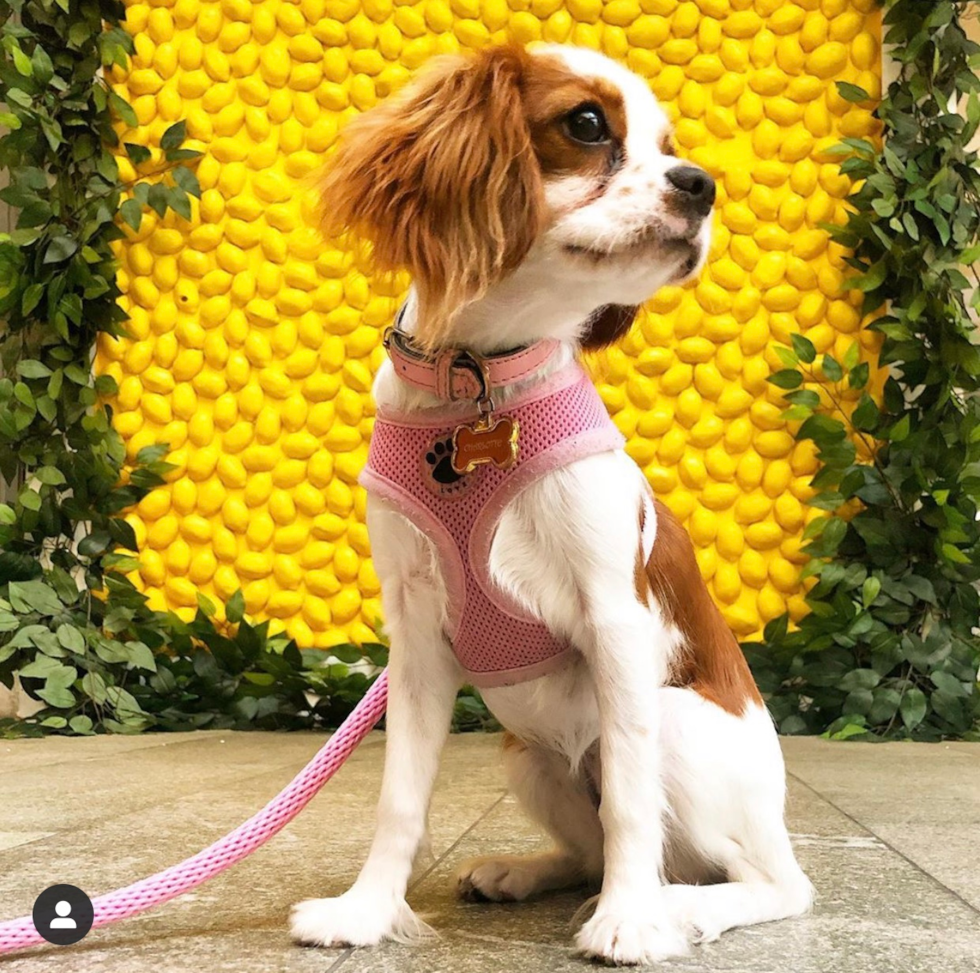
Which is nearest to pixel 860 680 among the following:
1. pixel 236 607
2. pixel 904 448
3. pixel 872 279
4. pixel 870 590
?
pixel 870 590

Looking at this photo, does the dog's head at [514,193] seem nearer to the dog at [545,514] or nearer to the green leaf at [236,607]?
the dog at [545,514]

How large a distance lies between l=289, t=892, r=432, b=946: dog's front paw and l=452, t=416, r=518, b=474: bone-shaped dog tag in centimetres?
53

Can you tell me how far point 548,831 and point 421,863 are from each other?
259 millimetres

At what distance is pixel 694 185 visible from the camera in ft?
4.21

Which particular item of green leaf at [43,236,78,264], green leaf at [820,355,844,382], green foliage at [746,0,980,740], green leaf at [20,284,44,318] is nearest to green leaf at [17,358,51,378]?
green leaf at [20,284,44,318]

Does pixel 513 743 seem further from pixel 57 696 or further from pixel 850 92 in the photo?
pixel 850 92

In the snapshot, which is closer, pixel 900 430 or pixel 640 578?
pixel 640 578

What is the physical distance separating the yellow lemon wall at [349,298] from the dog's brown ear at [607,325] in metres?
1.98

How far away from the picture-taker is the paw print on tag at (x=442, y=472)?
1.34 m

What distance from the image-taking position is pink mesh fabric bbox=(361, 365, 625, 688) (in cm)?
134

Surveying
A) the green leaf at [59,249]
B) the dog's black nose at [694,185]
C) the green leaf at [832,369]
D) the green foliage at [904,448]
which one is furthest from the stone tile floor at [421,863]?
the green leaf at [59,249]

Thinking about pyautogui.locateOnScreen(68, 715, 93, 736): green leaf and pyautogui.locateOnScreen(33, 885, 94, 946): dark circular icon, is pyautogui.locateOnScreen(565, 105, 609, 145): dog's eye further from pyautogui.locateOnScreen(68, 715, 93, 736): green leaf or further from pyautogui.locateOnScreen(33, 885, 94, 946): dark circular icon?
pyautogui.locateOnScreen(68, 715, 93, 736): green leaf

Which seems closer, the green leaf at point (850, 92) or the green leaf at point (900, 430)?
the green leaf at point (900, 430)

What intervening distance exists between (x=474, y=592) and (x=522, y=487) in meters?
0.15
